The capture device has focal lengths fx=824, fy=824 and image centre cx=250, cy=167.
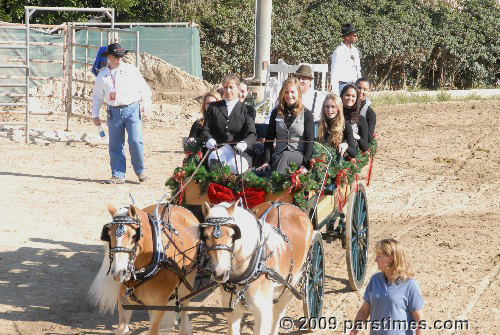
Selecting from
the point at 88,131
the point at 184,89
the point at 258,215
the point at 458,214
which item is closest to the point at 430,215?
the point at 458,214

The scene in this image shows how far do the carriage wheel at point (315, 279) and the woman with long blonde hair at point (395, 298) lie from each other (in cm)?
178

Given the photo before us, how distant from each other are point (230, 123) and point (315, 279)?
1.89m

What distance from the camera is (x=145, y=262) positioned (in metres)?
6.17

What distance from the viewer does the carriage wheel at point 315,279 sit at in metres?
→ 7.18

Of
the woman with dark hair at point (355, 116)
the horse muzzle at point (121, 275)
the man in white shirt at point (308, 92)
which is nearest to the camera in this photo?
the horse muzzle at point (121, 275)

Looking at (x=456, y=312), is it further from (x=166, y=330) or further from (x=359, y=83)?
(x=359, y=83)

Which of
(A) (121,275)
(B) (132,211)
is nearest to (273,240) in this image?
(B) (132,211)

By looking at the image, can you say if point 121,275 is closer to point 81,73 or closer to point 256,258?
point 256,258

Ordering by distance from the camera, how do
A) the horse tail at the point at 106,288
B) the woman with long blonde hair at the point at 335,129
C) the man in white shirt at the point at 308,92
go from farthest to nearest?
the man in white shirt at the point at 308,92, the woman with long blonde hair at the point at 335,129, the horse tail at the point at 106,288

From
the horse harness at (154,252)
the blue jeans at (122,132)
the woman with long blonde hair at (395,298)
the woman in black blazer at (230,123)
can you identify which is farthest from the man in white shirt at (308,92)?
the woman with long blonde hair at (395,298)

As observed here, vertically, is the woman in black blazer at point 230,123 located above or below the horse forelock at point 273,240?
above

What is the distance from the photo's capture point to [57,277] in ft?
28.6

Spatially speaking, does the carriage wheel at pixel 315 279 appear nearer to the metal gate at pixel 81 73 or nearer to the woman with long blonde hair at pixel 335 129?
the woman with long blonde hair at pixel 335 129

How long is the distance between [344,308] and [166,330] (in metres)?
1.93
